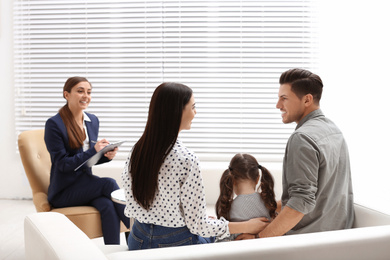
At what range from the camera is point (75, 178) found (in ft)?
10.5

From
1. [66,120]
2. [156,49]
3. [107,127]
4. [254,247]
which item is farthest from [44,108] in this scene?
[254,247]

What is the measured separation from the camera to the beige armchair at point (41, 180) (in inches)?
119

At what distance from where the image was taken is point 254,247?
1309mm

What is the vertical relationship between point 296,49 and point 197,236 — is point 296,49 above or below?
above

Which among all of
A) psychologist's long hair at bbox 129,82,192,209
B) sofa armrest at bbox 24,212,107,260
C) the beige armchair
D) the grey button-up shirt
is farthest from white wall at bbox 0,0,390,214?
sofa armrest at bbox 24,212,107,260

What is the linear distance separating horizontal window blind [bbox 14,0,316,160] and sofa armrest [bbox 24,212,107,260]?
3.65 meters

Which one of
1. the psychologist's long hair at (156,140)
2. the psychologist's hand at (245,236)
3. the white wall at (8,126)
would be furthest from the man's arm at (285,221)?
the white wall at (8,126)

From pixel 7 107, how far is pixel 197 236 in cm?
425

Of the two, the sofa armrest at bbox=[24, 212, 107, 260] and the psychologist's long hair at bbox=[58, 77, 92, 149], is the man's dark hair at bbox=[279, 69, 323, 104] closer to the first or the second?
the sofa armrest at bbox=[24, 212, 107, 260]

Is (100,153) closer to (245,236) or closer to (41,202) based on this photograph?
(41,202)

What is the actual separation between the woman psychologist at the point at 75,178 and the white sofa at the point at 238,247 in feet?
4.90

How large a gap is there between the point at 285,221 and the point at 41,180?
7.23ft

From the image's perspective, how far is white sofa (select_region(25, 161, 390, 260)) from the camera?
124cm

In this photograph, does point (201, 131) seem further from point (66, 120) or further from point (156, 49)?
point (66, 120)
